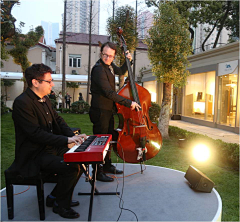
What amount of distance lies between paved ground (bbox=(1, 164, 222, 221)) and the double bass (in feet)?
1.10

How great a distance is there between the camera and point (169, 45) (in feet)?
19.3

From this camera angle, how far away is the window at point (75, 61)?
73.3 feet

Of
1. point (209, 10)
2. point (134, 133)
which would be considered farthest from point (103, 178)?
point (209, 10)

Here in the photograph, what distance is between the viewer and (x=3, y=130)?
24.6ft

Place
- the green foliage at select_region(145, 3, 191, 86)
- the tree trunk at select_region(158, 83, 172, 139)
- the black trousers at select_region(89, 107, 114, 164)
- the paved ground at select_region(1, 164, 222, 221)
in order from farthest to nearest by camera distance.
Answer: the tree trunk at select_region(158, 83, 172, 139) < the green foliage at select_region(145, 3, 191, 86) < the black trousers at select_region(89, 107, 114, 164) < the paved ground at select_region(1, 164, 222, 221)

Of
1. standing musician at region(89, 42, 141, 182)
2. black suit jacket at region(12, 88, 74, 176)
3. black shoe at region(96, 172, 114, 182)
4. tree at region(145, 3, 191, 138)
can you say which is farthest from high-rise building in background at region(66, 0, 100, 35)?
black suit jacket at region(12, 88, 74, 176)

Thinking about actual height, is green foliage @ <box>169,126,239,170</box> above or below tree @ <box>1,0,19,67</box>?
below

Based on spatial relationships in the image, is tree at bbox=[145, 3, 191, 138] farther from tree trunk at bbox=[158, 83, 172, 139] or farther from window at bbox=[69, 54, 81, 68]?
window at bbox=[69, 54, 81, 68]

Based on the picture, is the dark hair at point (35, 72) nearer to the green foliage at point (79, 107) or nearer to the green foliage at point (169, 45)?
the green foliage at point (169, 45)

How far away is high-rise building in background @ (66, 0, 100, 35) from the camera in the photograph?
1609cm

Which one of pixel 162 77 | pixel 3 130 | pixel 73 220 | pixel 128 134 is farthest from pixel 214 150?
pixel 3 130

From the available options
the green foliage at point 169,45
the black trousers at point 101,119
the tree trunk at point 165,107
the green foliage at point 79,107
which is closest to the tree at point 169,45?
the green foliage at point 169,45

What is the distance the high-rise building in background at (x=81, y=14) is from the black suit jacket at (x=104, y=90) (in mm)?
14249

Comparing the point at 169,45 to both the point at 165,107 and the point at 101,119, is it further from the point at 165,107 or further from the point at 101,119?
the point at 101,119
